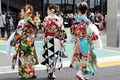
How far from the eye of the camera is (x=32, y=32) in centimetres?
885

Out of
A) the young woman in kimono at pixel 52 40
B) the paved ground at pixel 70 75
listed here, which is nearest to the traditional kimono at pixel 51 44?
the young woman in kimono at pixel 52 40

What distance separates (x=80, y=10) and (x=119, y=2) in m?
8.87

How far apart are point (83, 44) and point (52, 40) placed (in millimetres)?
1121

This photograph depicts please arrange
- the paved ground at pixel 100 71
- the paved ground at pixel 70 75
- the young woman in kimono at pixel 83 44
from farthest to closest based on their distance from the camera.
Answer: the paved ground at pixel 100 71 → the paved ground at pixel 70 75 → the young woman in kimono at pixel 83 44

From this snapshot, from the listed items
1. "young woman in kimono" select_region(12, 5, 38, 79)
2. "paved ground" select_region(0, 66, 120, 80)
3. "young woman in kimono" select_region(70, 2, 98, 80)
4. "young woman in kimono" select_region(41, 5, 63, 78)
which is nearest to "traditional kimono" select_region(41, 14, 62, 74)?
"young woman in kimono" select_region(41, 5, 63, 78)

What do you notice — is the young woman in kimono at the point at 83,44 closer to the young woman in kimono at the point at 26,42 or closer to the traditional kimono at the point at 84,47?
the traditional kimono at the point at 84,47

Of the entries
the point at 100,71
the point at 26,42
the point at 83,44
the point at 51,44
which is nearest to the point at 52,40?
the point at 51,44

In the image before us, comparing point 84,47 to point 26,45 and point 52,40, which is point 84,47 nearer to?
point 52,40

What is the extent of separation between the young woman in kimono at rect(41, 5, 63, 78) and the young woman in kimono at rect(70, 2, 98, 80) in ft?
2.72

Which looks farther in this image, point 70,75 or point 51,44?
point 70,75

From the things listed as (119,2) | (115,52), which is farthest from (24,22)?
(119,2)

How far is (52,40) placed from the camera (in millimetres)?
8875

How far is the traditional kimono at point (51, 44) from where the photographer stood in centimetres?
884

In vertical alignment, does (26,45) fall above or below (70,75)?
above
